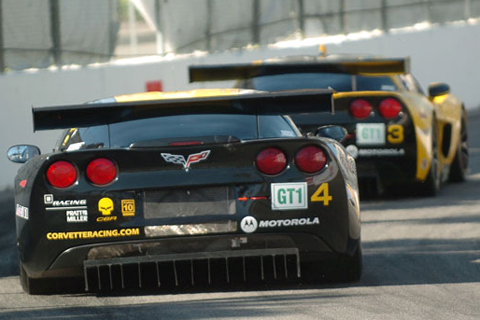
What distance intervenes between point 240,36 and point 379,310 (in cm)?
1178

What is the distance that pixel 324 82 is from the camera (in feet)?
35.3

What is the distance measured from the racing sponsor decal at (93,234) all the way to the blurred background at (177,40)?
6171 millimetres

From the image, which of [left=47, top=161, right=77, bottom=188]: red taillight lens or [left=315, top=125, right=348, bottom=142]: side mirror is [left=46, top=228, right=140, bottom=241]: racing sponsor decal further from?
[left=315, top=125, right=348, bottom=142]: side mirror

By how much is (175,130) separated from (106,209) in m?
0.69

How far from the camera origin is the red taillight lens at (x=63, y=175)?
6320 millimetres

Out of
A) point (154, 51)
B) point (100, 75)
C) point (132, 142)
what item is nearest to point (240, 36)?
point (154, 51)

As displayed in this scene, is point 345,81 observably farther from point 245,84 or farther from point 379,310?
point 379,310

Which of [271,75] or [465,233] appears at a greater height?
[271,75]

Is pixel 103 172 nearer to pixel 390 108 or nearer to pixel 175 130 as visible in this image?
pixel 175 130

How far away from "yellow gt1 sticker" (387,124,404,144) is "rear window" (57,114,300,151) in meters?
3.61

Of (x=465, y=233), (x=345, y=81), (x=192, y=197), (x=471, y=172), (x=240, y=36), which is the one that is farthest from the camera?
(x=240, y=36)

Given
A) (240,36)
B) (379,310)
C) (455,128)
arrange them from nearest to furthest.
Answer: (379,310), (455,128), (240,36)

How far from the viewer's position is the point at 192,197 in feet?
20.7

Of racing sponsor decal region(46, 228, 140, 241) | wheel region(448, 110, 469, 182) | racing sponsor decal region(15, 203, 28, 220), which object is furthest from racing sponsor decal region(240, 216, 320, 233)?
wheel region(448, 110, 469, 182)
